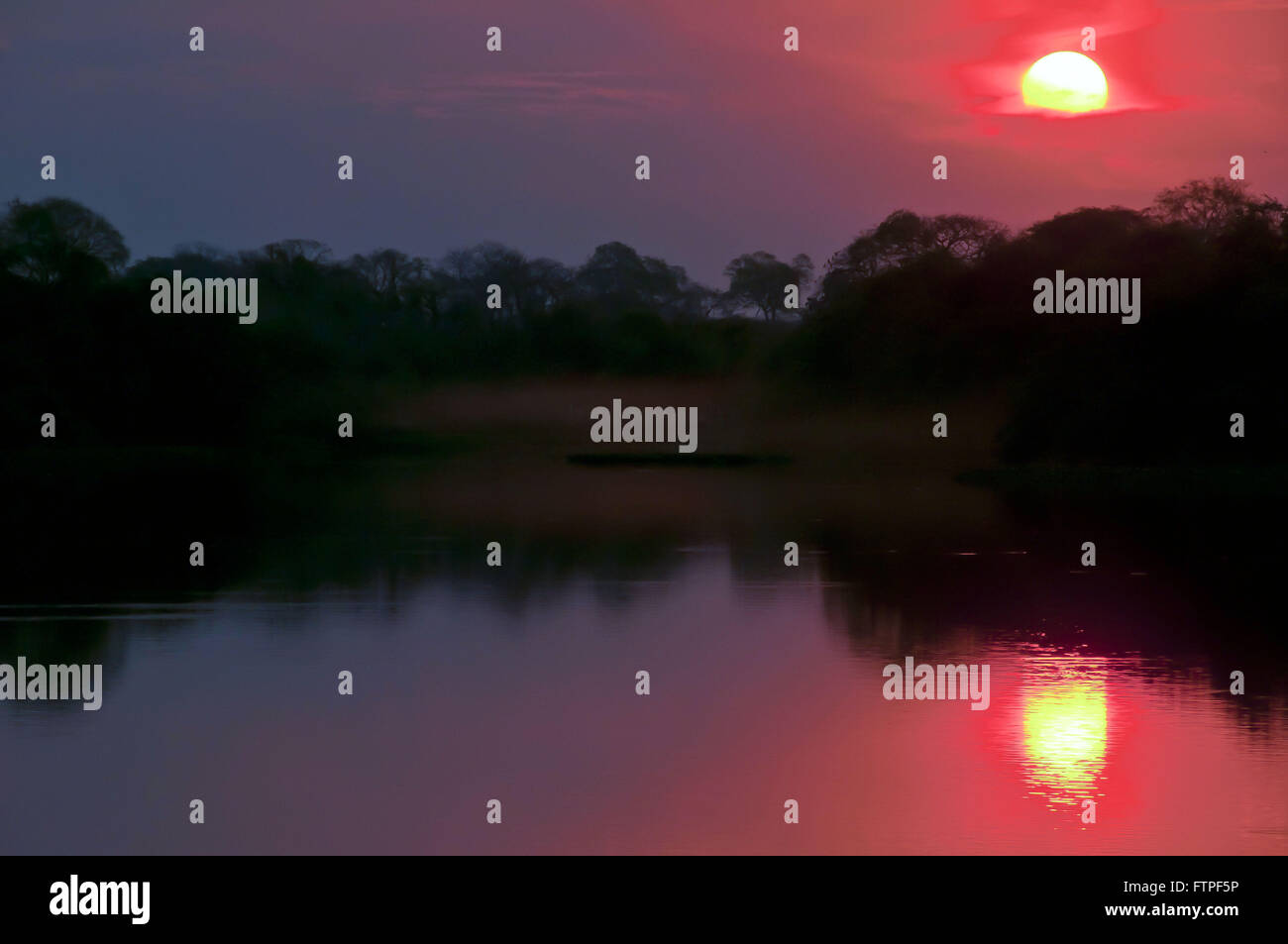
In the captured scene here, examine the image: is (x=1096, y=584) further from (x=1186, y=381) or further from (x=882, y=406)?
(x=882, y=406)

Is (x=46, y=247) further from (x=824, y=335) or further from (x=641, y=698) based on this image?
(x=641, y=698)

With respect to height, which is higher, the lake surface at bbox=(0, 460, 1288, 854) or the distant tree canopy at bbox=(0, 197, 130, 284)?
the distant tree canopy at bbox=(0, 197, 130, 284)

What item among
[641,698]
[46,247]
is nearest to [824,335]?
[46,247]

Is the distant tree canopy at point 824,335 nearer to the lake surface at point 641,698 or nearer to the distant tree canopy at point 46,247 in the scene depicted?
the distant tree canopy at point 46,247

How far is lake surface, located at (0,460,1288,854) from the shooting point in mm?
8398

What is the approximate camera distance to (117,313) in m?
62.9

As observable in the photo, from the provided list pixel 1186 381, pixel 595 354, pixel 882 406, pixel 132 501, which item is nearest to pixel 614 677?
pixel 132 501

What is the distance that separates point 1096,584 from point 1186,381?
3082 centimetres

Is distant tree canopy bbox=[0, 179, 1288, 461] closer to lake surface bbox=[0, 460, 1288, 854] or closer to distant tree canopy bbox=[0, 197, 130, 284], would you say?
distant tree canopy bbox=[0, 197, 130, 284]

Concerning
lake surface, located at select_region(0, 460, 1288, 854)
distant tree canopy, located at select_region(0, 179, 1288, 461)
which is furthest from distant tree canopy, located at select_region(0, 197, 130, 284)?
lake surface, located at select_region(0, 460, 1288, 854)

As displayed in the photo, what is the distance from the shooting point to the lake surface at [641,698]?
8398 mm

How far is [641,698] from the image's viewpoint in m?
11.8

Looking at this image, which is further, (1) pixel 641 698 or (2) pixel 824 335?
(2) pixel 824 335

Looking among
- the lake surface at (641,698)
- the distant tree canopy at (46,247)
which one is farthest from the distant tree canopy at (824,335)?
the lake surface at (641,698)
